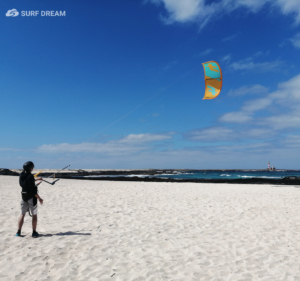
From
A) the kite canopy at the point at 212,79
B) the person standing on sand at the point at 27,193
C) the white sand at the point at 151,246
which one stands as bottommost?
the white sand at the point at 151,246

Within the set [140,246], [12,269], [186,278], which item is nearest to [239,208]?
[140,246]

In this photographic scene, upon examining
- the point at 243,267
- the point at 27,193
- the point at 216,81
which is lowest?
the point at 243,267

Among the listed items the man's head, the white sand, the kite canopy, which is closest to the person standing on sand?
the man's head

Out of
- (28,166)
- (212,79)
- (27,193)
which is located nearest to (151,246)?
(27,193)

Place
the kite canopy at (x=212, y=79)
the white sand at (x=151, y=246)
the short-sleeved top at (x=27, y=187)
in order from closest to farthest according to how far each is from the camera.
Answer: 1. the white sand at (x=151, y=246)
2. the short-sleeved top at (x=27, y=187)
3. the kite canopy at (x=212, y=79)

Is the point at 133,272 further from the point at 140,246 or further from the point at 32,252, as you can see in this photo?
the point at 32,252

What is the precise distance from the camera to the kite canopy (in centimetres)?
1251

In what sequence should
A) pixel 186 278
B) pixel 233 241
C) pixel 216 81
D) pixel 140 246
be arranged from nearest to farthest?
pixel 186 278 → pixel 140 246 → pixel 233 241 → pixel 216 81

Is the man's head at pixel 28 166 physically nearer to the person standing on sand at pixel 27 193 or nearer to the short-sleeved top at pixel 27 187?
the person standing on sand at pixel 27 193

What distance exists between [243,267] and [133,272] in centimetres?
202

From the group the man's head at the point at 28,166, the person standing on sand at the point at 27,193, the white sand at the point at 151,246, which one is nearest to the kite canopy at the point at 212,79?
the white sand at the point at 151,246

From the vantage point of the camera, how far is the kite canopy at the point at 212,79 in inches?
493

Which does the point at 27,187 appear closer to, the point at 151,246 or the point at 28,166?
the point at 28,166

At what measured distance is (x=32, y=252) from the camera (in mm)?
4516
